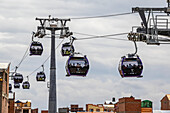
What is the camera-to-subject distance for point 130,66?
67.5ft

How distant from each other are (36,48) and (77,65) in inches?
473

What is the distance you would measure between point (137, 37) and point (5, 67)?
39077 mm

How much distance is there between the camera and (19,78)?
45.0 m

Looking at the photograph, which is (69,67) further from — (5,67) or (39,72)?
(5,67)

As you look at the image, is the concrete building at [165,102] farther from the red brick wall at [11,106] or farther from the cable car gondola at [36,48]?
the cable car gondola at [36,48]

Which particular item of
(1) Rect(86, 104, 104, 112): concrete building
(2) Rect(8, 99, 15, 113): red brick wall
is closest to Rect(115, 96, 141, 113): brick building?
(2) Rect(8, 99, 15, 113): red brick wall

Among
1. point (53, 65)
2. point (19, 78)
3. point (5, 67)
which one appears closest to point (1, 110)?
point (5, 67)

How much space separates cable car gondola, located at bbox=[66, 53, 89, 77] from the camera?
22.0m

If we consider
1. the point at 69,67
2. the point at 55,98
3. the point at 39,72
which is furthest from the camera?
the point at 39,72

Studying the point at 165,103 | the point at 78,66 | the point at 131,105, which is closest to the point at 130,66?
the point at 78,66

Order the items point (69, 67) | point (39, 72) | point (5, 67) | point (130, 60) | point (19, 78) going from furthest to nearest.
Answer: point (5, 67) < point (19, 78) < point (39, 72) < point (69, 67) < point (130, 60)

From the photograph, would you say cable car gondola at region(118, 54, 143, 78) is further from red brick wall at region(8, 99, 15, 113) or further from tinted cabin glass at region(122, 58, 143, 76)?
red brick wall at region(8, 99, 15, 113)

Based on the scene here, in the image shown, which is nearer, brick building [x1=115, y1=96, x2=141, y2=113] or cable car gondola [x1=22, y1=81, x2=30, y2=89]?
cable car gondola [x1=22, y1=81, x2=30, y2=89]

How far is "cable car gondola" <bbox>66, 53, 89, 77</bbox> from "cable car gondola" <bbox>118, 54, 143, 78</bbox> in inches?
88.9
